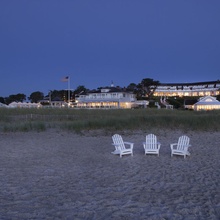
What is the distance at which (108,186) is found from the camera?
6.29 meters

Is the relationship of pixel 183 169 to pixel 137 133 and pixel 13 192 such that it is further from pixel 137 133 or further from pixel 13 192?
pixel 137 133

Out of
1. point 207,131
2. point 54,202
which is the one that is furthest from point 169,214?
point 207,131

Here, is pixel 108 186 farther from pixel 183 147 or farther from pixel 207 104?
pixel 207 104

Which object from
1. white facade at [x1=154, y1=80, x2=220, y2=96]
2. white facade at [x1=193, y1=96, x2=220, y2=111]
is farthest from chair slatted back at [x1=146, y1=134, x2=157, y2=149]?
white facade at [x1=154, y1=80, x2=220, y2=96]

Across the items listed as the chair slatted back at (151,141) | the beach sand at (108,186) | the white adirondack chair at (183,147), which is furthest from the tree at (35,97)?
the white adirondack chair at (183,147)

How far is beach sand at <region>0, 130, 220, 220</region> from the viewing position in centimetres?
481

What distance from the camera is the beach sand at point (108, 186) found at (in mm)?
4812

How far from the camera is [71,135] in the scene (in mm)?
17156

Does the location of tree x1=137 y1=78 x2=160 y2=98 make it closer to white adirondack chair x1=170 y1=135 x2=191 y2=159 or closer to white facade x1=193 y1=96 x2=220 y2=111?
white facade x1=193 y1=96 x2=220 y2=111

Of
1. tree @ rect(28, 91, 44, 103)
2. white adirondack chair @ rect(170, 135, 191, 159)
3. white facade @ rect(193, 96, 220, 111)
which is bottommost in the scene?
white adirondack chair @ rect(170, 135, 191, 159)

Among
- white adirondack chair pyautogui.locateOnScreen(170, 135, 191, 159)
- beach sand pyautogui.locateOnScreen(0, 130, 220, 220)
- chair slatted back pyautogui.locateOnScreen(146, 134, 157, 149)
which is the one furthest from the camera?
chair slatted back pyautogui.locateOnScreen(146, 134, 157, 149)

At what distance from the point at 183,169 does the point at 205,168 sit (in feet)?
2.43

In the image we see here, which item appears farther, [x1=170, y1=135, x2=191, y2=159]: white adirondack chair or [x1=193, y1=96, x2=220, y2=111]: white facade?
[x1=193, y1=96, x2=220, y2=111]: white facade

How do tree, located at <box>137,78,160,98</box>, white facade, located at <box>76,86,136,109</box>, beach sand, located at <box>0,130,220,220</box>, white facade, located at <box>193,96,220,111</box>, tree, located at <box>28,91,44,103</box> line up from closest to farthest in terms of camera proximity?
beach sand, located at <box>0,130,220,220</box> → white facade, located at <box>193,96,220,111</box> → white facade, located at <box>76,86,136,109</box> → tree, located at <box>137,78,160,98</box> → tree, located at <box>28,91,44,103</box>
